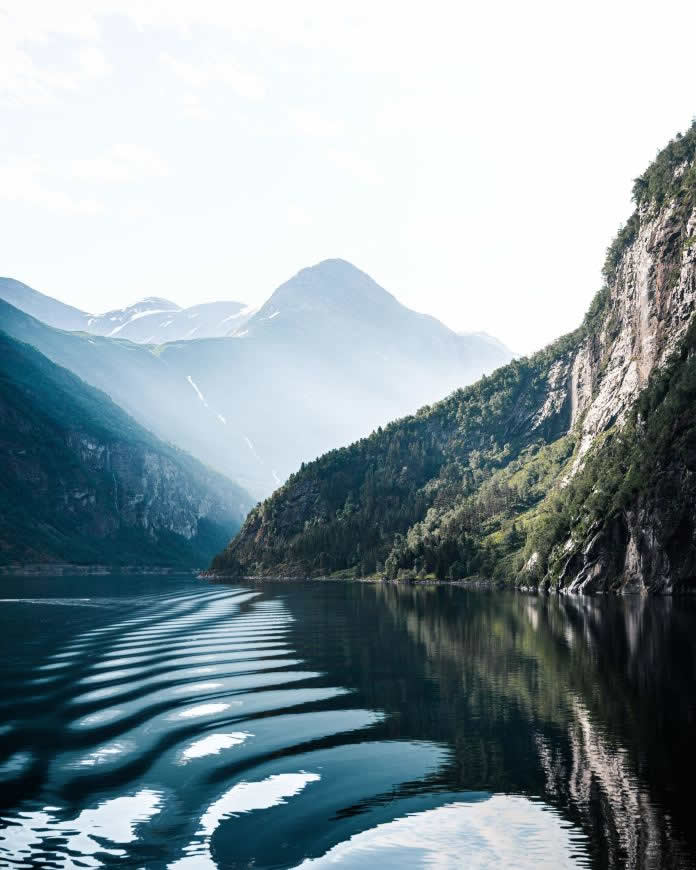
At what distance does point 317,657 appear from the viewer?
8112 cm

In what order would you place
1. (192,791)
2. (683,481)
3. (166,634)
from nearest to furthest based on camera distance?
(192,791), (166,634), (683,481)

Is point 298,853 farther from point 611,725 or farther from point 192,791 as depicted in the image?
point 611,725

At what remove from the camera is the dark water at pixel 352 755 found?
2936 centimetres

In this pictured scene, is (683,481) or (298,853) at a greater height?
(683,481)

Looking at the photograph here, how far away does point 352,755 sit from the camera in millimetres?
42719

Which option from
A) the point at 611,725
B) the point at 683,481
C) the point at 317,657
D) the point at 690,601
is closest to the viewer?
the point at 611,725

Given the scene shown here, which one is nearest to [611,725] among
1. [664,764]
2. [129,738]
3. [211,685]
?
[664,764]

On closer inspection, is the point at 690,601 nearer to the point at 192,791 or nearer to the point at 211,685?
the point at 211,685

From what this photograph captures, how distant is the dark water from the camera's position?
96.3 ft

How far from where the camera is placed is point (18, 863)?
27359 mm

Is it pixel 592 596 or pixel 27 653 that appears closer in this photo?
pixel 27 653

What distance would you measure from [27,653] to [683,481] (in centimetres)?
15249

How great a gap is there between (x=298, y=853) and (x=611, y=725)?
77.3 feet

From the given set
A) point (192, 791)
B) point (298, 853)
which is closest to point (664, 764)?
point (298, 853)
